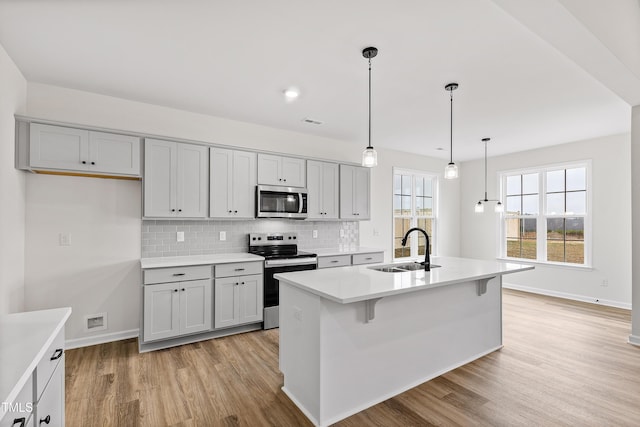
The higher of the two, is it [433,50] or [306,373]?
[433,50]

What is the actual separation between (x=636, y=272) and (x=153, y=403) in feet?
15.7

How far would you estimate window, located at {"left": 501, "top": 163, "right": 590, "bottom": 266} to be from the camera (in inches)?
212

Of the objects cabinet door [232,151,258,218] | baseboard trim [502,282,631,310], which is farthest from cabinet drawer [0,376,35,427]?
baseboard trim [502,282,631,310]

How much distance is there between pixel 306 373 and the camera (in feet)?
7.31

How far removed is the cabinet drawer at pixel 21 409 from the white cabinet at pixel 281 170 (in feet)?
10.2

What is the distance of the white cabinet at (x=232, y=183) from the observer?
12.5 feet

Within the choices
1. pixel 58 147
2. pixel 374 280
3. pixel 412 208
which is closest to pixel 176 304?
pixel 58 147

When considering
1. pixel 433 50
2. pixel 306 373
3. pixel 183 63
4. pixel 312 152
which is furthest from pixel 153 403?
pixel 312 152

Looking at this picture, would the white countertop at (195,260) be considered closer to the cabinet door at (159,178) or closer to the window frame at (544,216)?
the cabinet door at (159,178)

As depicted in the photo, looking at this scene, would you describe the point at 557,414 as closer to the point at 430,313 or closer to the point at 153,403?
the point at 430,313

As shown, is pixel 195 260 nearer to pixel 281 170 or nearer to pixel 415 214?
pixel 281 170

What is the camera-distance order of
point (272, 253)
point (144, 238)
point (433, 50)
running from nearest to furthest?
1. point (433, 50)
2. point (144, 238)
3. point (272, 253)

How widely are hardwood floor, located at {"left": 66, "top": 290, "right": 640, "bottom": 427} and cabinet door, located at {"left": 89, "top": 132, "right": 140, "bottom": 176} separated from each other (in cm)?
184

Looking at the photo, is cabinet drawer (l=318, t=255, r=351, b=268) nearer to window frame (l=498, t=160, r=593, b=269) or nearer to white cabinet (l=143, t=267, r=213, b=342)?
white cabinet (l=143, t=267, r=213, b=342)
